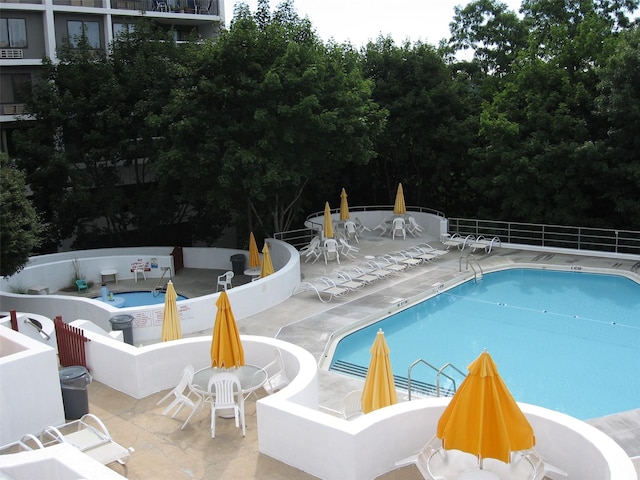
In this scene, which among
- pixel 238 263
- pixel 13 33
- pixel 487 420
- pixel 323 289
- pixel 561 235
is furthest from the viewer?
pixel 13 33

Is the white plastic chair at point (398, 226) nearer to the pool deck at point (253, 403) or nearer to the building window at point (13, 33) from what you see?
the pool deck at point (253, 403)

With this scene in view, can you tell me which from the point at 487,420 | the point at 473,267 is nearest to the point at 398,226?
the point at 473,267

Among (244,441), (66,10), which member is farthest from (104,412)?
(66,10)

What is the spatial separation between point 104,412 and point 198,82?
14709mm

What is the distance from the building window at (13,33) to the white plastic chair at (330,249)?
1664cm

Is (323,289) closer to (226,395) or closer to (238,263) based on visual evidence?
(238,263)

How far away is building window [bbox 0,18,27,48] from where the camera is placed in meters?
28.3

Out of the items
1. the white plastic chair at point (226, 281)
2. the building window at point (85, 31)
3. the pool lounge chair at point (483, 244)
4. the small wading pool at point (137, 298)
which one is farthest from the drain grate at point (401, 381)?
the building window at point (85, 31)

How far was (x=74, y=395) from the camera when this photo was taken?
9250mm

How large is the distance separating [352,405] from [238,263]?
42.0 ft

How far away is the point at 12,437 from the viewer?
859 cm

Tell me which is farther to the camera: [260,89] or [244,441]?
[260,89]

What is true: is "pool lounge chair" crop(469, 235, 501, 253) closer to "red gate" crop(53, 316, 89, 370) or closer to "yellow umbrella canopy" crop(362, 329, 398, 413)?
"yellow umbrella canopy" crop(362, 329, 398, 413)

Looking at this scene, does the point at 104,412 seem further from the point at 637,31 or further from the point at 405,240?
the point at 637,31
